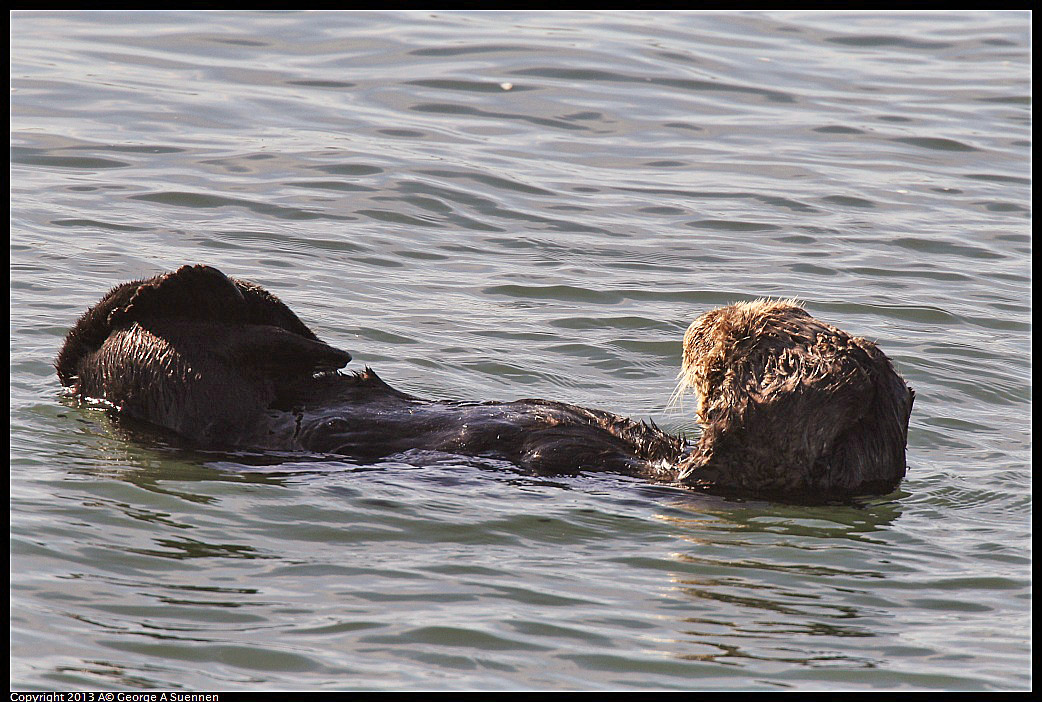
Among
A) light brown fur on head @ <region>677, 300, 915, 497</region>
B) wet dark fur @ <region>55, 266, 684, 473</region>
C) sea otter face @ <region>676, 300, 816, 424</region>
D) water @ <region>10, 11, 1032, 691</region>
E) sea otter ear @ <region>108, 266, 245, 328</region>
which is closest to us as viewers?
water @ <region>10, 11, 1032, 691</region>

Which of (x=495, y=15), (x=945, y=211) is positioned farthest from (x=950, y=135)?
(x=495, y=15)

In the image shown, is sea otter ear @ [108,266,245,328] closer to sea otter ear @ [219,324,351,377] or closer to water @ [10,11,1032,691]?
sea otter ear @ [219,324,351,377]

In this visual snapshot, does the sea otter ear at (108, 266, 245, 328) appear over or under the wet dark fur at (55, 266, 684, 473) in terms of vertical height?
over

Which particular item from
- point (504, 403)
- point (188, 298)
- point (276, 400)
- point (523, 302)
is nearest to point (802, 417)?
point (504, 403)

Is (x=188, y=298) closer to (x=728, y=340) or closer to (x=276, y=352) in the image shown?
(x=276, y=352)

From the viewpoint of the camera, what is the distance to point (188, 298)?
520 cm

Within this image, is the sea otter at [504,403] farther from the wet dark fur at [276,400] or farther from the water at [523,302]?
the water at [523,302]

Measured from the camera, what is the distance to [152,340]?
5.18 m

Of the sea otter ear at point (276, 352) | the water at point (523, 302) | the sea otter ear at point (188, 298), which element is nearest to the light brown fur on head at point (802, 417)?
the water at point (523, 302)

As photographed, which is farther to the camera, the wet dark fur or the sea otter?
the wet dark fur

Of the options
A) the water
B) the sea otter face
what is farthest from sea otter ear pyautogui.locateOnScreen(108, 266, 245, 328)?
the sea otter face

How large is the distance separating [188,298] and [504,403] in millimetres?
1174

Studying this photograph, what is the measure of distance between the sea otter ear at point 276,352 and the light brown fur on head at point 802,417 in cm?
135

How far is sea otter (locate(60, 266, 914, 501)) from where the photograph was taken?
4.75 meters
